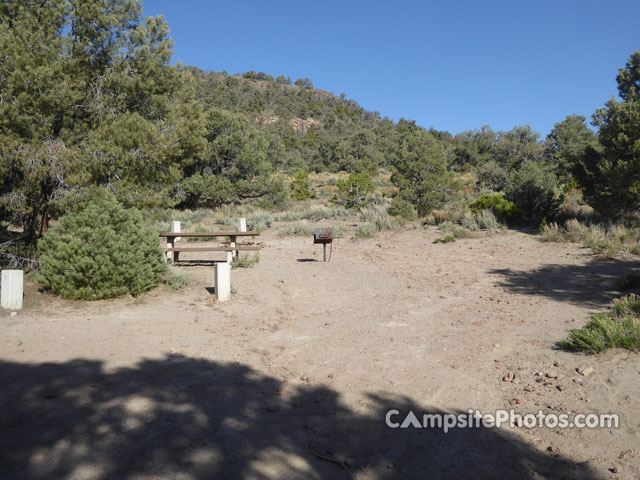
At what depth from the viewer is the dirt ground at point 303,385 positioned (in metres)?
2.69

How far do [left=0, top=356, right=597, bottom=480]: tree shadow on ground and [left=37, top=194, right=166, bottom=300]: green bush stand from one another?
270cm

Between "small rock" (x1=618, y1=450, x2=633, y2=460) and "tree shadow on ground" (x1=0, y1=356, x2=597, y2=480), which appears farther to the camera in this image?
"small rock" (x1=618, y1=450, x2=633, y2=460)

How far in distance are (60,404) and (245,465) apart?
1.68m

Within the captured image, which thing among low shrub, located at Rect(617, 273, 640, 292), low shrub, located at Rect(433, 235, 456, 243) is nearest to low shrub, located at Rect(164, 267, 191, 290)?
low shrub, located at Rect(617, 273, 640, 292)

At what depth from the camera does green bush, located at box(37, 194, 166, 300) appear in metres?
6.34

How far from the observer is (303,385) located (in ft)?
13.0

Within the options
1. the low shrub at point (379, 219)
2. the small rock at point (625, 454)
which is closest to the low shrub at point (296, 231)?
the low shrub at point (379, 219)

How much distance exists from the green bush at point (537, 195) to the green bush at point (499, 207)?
0.30m

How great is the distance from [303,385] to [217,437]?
3.96ft

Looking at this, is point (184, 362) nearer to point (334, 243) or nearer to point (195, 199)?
point (334, 243)

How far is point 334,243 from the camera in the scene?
15.3 metres

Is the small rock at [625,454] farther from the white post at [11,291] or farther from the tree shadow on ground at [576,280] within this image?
the white post at [11,291]

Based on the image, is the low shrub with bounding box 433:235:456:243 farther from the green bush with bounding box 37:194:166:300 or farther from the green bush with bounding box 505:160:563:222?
the green bush with bounding box 37:194:166:300

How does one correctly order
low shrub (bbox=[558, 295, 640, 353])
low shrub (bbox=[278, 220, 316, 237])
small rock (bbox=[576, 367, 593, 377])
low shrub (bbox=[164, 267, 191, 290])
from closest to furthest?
small rock (bbox=[576, 367, 593, 377]), low shrub (bbox=[558, 295, 640, 353]), low shrub (bbox=[164, 267, 191, 290]), low shrub (bbox=[278, 220, 316, 237])
